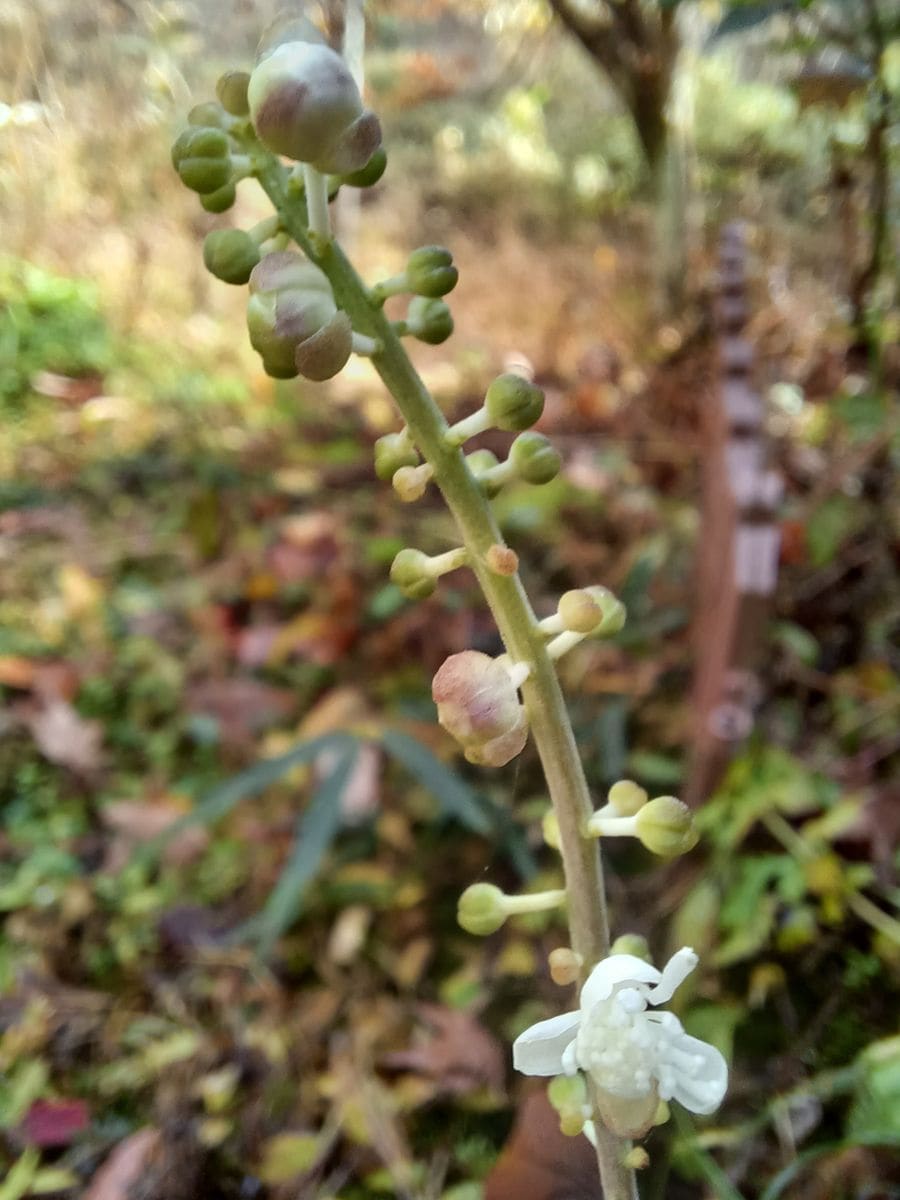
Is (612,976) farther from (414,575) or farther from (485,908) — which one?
(414,575)

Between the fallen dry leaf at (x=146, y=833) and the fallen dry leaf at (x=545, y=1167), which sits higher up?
the fallen dry leaf at (x=146, y=833)

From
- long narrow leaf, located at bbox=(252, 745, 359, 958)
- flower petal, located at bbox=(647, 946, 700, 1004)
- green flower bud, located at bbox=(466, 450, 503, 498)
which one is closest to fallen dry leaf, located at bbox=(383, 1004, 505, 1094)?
long narrow leaf, located at bbox=(252, 745, 359, 958)

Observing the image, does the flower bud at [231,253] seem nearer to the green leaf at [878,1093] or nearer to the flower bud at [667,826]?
the flower bud at [667,826]

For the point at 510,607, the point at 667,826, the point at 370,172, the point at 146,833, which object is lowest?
the point at 667,826

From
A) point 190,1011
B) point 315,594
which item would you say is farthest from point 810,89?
point 190,1011

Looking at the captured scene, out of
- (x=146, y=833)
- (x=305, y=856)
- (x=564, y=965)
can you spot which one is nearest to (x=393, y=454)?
(x=564, y=965)

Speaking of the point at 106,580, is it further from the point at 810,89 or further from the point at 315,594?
the point at 810,89

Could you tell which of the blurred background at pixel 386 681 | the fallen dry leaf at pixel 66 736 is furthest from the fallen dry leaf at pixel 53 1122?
the fallen dry leaf at pixel 66 736

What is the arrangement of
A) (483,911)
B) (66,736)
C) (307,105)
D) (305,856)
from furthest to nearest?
1. (66,736)
2. (305,856)
3. (483,911)
4. (307,105)
